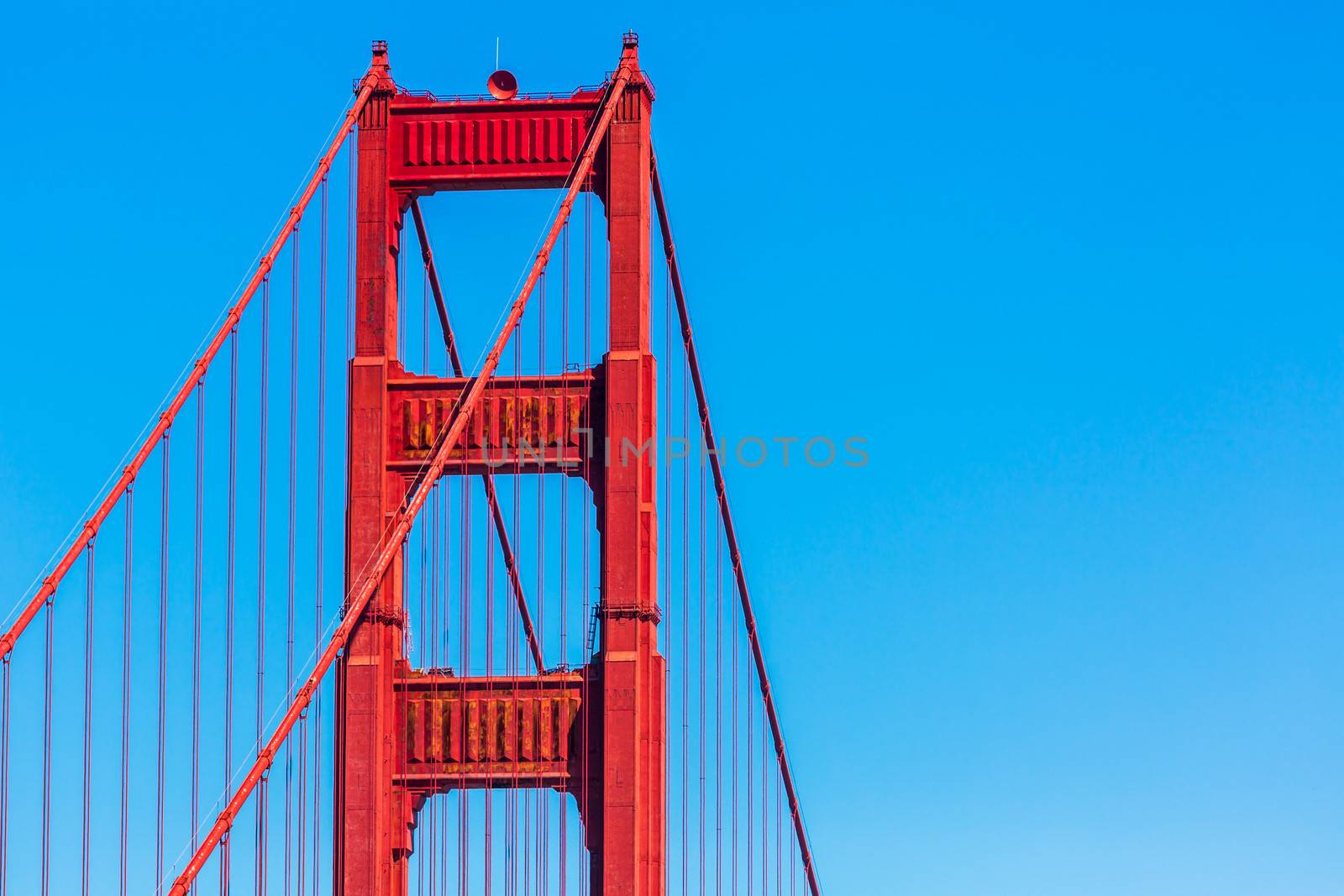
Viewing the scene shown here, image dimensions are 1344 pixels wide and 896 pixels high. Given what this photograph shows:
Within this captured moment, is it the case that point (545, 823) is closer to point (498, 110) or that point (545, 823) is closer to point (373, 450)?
point (373, 450)

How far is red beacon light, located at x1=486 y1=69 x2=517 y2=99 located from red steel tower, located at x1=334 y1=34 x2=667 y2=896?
0.32m

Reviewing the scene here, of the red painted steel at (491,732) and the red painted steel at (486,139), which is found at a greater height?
the red painted steel at (486,139)

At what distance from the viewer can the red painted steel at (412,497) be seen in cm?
7669

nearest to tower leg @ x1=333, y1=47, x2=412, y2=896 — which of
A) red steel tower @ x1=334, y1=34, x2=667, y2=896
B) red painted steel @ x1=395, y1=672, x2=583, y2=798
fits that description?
red steel tower @ x1=334, y1=34, x2=667, y2=896

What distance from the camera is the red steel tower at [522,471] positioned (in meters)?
79.4

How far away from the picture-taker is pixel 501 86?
272 ft

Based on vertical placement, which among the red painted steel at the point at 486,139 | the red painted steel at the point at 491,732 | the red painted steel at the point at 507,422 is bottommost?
the red painted steel at the point at 491,732

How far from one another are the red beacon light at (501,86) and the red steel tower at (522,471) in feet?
1.06

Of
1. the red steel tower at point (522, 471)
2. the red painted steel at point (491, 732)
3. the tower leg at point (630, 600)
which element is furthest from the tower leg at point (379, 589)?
the tower leg at point (630, 600)

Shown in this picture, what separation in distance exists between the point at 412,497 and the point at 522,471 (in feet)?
7.67

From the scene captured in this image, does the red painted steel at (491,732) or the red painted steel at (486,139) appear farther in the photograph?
the red painted steel at (486,139)

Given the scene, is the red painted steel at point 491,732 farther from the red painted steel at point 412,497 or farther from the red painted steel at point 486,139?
the red painted steel at point 486,139

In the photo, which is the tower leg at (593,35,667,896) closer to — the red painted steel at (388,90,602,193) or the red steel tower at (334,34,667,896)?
the red steel tower at (334,34,667,896)

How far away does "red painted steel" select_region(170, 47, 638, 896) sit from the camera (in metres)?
76.7
